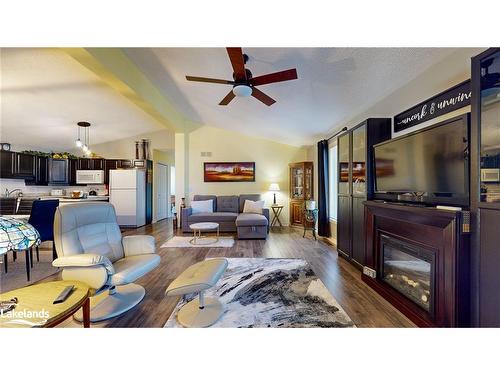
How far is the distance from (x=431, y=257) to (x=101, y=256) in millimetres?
2647

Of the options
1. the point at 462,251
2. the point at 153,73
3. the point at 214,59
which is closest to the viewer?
the point at 462,251

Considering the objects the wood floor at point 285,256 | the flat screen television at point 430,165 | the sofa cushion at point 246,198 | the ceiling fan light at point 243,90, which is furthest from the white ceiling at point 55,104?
the flat screen television at point 430,165

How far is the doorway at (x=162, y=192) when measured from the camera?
6750 millimetres

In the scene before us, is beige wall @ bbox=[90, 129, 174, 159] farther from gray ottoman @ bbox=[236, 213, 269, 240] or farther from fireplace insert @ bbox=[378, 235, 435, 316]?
fireplace insert @ bbox=[378, 235, 435, 316]

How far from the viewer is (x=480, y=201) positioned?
129 centimetres

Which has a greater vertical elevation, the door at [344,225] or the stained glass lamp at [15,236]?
the stained glass lamp at [15,236]

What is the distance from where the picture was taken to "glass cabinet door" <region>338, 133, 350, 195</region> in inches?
123

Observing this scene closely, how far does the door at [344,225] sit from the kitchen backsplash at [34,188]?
642cm

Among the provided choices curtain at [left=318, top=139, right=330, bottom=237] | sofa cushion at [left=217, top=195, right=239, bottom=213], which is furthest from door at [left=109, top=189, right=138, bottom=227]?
curtain at [left=318, top=139, right=330, bottom=237]

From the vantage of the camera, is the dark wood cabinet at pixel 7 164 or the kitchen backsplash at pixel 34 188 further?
the kitchen backsplash at pixel 34 188

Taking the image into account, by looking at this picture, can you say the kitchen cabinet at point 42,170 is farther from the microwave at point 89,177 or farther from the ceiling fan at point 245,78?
the ceiling fan at point 245,78
